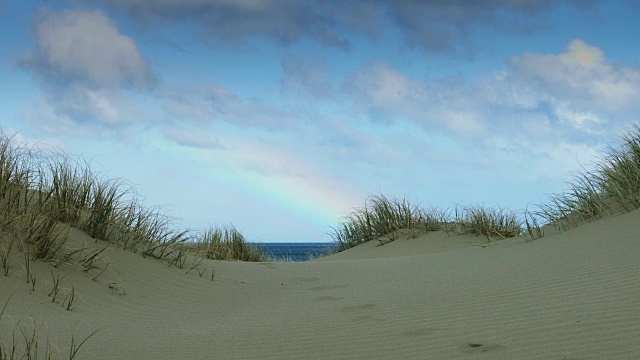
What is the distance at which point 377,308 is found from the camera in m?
4.62

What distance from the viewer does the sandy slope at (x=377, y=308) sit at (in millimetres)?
3574

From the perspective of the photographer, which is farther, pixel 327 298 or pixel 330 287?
pixel 330 287

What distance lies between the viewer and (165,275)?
244 inches

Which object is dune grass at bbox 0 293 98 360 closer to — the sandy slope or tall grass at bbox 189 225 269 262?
the sandy slope

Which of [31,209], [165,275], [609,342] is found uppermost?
[31,209]

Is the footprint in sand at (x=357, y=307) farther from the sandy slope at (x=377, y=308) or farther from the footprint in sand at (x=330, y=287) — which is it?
the footprint in sand at (x=330, y=287)

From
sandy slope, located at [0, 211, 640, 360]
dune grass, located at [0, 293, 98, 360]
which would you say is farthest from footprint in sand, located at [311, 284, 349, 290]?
dune grass, located at [0, 293, 98, 360]

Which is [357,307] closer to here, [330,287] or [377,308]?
[377,308]

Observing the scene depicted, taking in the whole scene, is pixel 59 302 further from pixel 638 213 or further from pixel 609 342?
pixel 638 213

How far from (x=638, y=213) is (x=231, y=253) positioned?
7.08 meters

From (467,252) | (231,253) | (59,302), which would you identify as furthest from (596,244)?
(231,253)

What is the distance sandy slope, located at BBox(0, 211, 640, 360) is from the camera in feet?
11.7

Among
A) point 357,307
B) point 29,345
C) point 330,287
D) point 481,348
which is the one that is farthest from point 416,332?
point 330,287

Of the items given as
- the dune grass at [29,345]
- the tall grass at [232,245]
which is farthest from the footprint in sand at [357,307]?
the tall grass at [232,245]
